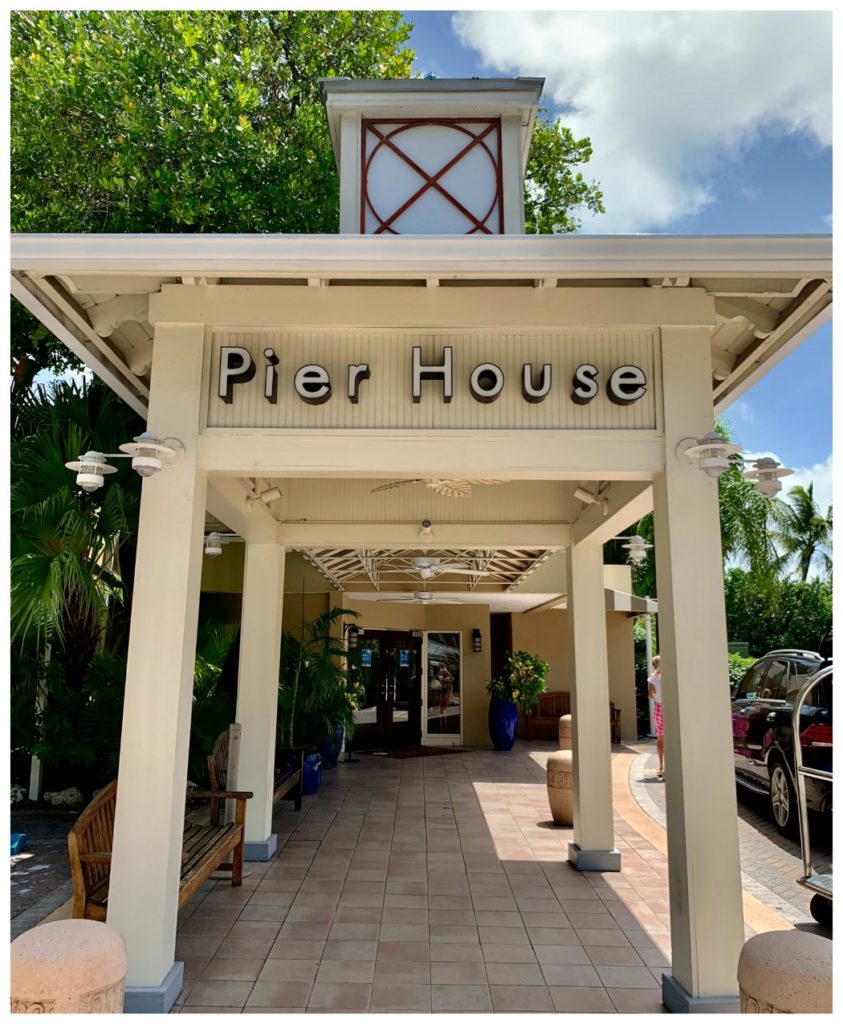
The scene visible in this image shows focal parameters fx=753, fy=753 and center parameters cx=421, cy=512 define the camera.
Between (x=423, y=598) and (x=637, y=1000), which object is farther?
(x=423, y=598)

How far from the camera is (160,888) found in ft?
13.6

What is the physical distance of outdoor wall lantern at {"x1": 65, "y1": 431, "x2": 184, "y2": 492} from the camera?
14.2ft

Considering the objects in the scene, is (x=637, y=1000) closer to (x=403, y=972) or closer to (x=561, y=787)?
(x=403, y=972)

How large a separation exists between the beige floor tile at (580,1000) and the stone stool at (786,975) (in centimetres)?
156

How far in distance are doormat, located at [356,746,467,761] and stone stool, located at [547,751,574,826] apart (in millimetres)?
5877

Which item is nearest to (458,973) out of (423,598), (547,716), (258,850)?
(258,850)

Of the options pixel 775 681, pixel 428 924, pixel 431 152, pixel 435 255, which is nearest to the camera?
pixel 435 255

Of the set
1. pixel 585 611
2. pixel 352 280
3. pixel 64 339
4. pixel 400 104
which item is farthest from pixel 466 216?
pixel 585 611

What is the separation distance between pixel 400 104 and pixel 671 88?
278cm

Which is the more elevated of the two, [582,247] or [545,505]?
[582,247]

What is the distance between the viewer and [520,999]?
4.44m

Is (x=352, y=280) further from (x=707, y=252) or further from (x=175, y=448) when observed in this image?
(x=707, y=252)

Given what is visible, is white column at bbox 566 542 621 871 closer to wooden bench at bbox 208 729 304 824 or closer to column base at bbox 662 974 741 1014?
column base at bbox 662 974 741 1014

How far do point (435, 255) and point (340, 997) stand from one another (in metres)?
4.33
